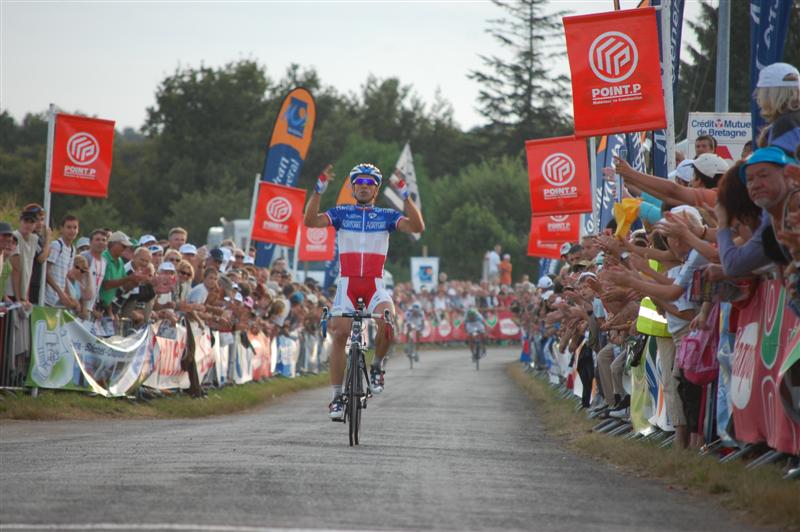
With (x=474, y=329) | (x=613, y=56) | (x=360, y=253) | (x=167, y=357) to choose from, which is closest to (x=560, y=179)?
(x=167, y=357)

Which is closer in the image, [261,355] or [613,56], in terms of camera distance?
[613,56]

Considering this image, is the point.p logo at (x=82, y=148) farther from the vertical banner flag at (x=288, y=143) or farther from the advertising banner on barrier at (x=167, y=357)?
the vertical banner flag at (x=288, y=143)

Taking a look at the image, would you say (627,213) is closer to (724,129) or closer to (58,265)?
(724,129)

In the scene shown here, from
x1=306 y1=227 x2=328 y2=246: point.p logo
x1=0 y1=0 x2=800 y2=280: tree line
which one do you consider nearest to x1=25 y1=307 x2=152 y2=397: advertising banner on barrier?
x1=306 y1=227 x2=328 y2=246: point.p logo

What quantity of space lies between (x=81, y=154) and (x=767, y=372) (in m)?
14.2

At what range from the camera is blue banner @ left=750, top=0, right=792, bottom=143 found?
47.8 feet

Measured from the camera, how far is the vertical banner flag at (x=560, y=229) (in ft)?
102

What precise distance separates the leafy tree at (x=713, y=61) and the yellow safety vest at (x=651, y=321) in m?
29.0

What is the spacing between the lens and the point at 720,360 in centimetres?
1086

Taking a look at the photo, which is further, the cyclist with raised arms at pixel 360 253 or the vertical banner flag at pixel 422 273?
the vertical banner flag at pixel 422 273

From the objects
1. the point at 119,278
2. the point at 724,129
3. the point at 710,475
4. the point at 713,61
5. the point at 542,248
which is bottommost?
the point at 710,475

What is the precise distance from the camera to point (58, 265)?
61.1 feet

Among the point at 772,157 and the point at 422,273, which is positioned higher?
the point at 422,273

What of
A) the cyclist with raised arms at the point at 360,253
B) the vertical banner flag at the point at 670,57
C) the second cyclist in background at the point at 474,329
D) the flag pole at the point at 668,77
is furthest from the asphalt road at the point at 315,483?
the second cyclist in background at the point at 474,329
